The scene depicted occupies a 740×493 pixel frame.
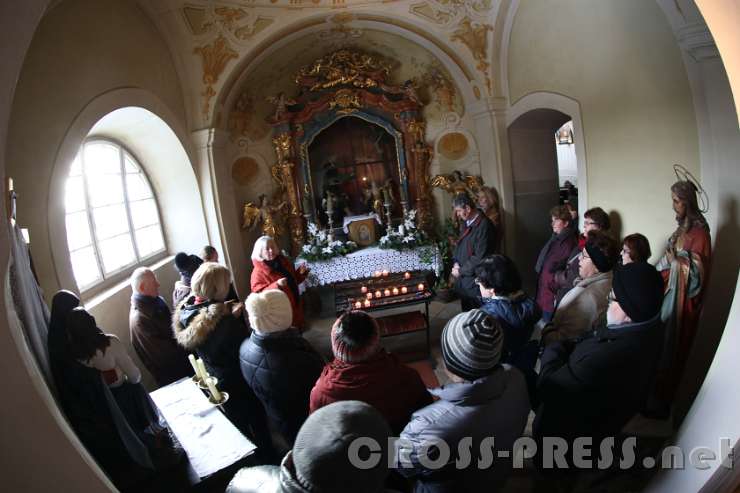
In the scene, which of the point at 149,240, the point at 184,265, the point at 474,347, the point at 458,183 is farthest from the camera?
the point at 458,183

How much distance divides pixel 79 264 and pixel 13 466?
3.15 m

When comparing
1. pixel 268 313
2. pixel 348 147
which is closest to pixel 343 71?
pixel 348 147

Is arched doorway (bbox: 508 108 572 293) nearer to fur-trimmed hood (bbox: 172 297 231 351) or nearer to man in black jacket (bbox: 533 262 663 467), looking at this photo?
man in black jacket (bbox: 533 262 663 467)

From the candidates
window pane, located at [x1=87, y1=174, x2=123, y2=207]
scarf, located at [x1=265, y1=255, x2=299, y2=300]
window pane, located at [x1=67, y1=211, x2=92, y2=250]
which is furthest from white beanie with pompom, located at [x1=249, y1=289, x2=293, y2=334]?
window pane, located at [x1=87, y1=174, x2=123, y2=207]

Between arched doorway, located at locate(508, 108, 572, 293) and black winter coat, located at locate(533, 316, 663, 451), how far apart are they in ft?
15.3

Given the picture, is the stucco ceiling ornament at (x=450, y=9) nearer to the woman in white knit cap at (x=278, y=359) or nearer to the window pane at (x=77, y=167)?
the window pane at (x=77, y=167)

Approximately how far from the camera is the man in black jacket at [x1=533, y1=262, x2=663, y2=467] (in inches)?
83.9

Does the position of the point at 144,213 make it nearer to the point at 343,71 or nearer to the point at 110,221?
the point at 110,221

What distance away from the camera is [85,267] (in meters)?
4.18

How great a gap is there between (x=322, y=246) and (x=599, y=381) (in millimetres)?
5283

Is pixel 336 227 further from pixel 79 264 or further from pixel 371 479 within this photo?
pixel 371 479

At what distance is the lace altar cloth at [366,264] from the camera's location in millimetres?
6742

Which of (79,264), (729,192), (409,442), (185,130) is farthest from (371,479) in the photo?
(185,130)

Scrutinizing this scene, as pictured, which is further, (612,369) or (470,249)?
(470,249)
